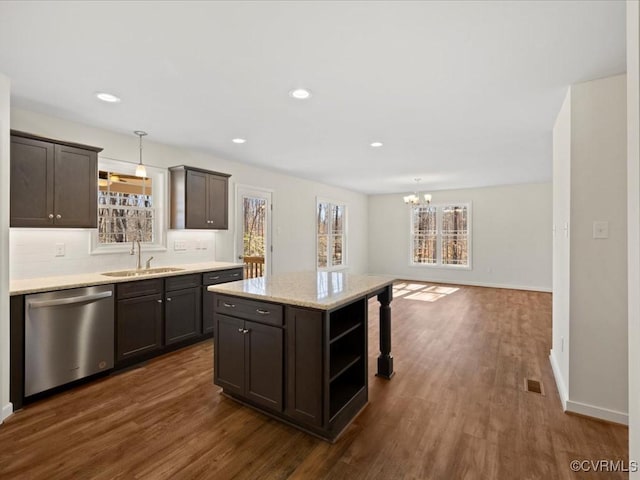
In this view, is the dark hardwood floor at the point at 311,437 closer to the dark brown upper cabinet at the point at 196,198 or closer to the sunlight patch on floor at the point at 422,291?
the dark brown upper cabinet at the point at 196,198

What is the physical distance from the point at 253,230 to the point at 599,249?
455 centimetres

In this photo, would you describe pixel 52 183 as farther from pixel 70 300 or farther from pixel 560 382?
pixel 560 382

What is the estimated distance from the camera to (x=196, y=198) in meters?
4.20

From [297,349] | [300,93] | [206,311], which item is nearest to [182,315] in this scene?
[206,311]

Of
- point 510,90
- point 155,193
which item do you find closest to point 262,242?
point 155,193

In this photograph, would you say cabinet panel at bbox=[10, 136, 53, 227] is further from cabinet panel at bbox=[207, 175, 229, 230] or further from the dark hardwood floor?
cabinet panel at bbox=[207, 175, 229, 230]

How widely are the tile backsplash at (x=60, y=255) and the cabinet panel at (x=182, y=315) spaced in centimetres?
73

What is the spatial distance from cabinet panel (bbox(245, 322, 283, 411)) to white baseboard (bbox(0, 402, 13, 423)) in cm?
174

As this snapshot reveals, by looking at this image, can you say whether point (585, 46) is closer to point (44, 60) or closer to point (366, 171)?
point (44, 60)

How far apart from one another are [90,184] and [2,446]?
87.3 inches

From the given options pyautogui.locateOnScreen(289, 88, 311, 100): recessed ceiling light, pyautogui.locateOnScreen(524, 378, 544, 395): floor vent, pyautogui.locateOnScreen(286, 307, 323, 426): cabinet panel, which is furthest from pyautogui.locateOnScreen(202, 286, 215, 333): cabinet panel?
pyautogui.locateOnScreen(524, 378, 544, 395): floor vent

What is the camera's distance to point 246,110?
3.05m

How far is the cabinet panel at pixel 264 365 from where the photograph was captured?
7.35 ft

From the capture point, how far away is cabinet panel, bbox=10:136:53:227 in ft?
8.70
